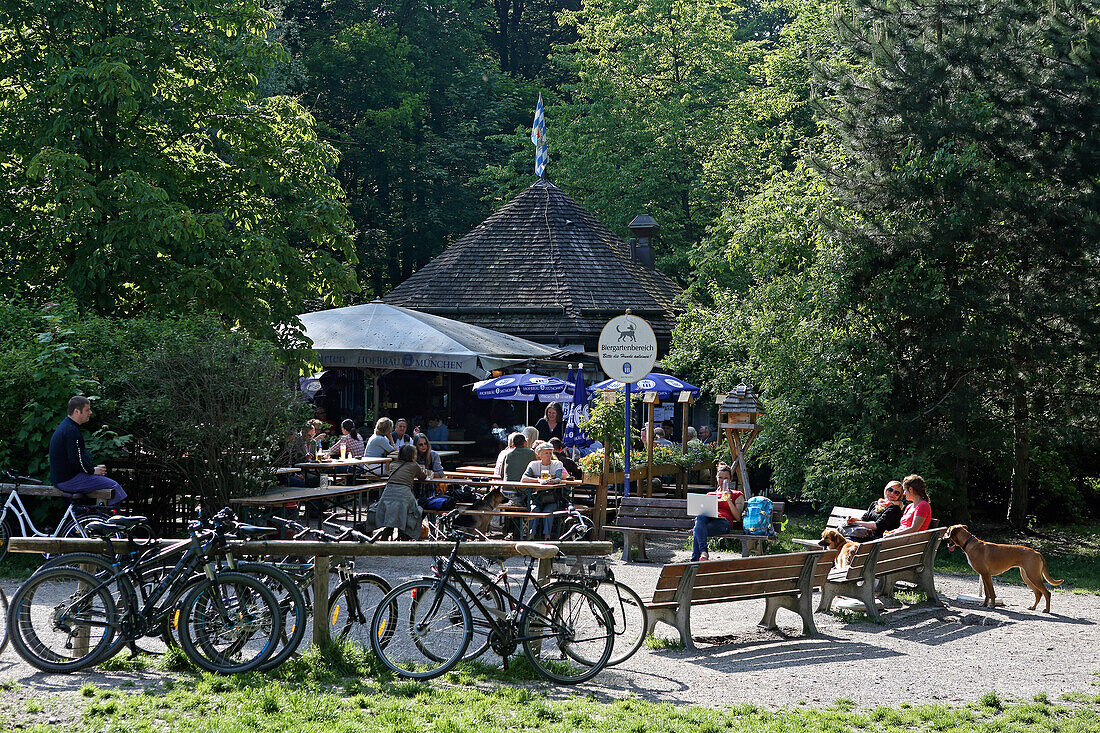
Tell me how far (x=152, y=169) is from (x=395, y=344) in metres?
5.26

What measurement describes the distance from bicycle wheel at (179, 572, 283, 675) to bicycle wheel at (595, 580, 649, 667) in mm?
2241

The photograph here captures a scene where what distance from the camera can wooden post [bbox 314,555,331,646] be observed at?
7641mm

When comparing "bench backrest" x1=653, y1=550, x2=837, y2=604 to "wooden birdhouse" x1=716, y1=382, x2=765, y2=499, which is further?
"wooden birdhouse" x1=716, y1=382, x2=765, y2=499

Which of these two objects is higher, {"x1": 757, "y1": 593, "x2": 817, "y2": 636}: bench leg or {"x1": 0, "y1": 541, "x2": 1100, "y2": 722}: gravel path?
{"x1": 757, "y1": 593, "x2": 817, "y2": 636}: bench leg

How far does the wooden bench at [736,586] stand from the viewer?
8438 millimetres

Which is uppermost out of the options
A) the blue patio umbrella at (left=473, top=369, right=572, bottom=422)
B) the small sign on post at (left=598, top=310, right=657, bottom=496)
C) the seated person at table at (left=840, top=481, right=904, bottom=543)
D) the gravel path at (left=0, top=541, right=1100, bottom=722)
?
the small sign on post at (left=598, top=310, right=657, bottom=496)

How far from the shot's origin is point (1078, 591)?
39.2 ft

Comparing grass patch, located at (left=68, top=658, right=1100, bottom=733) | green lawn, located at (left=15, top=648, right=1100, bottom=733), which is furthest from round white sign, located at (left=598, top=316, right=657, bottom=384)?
grass patch, located at (left=68, top=658, right=1100, bottom=733)

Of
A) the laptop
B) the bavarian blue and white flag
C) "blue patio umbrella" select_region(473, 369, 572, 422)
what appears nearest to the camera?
the laptop

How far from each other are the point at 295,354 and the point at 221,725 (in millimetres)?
10052

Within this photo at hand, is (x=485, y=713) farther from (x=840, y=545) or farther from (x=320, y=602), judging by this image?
(x=840, y=545)

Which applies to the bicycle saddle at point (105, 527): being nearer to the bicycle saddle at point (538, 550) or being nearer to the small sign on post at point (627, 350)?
the bicycle saddle at point (538, 550)

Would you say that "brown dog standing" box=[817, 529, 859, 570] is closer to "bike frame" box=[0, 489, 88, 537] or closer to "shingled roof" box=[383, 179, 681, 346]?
"bike frame" box=[0, 489, 88, 537]

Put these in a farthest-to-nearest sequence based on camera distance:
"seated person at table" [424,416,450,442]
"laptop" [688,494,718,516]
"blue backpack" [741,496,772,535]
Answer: "seated person at table" [424,416,450,442] → "blue backpack" [741,496,772,535] → "laptop" [688,494,718,516]
